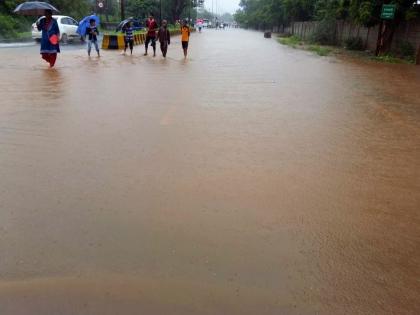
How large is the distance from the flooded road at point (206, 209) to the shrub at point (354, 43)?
21.7 metres

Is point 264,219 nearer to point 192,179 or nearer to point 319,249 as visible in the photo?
point 319,249

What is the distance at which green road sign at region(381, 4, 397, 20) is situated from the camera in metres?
19.6

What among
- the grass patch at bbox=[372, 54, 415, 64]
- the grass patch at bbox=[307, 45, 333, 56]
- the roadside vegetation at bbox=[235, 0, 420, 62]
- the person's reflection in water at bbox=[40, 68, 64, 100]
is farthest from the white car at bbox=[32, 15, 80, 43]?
the grass patch at bbox=[372, 54, 415, 64]

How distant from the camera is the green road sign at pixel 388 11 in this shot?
770 inches

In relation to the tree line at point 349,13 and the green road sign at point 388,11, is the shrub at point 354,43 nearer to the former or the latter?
the tree line at point 349,13

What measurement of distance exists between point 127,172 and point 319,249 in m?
Answer: 2.27

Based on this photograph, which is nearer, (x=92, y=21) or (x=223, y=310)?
(x=223, y=310)

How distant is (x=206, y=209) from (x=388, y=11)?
18.9 meters

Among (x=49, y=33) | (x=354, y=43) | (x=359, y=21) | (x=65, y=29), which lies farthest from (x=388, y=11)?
(x=65, y=29)

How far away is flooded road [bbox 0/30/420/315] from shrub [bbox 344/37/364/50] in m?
21.7

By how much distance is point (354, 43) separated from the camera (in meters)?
28.5

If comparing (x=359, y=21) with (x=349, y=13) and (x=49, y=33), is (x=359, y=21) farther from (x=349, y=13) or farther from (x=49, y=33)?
(x=49, y=33)

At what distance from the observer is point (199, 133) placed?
6.39m

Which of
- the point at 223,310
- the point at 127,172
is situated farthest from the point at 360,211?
the point at 127,172
